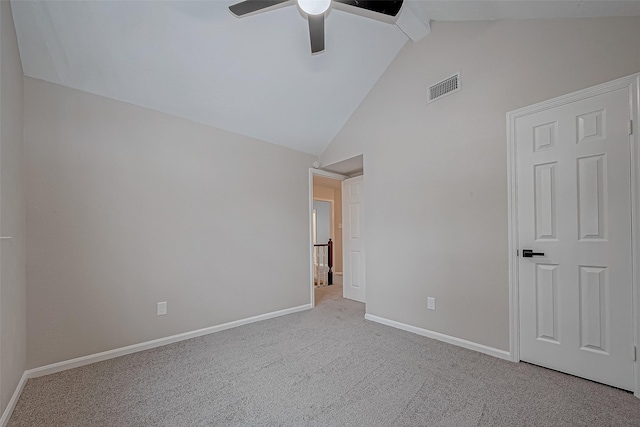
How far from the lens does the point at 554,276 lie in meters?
2.12

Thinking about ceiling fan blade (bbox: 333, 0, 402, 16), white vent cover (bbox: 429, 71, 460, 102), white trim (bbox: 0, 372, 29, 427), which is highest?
ceiling fan blade (bbox: 333, 0, 402, 16)

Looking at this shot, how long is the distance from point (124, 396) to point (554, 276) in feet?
10.7

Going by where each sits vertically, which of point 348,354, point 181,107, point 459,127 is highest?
point 181,107

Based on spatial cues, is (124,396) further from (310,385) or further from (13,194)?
(13,194)

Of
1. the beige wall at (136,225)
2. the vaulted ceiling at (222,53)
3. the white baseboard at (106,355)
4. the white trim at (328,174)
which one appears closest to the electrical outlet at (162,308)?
the beige wall at (136,225)

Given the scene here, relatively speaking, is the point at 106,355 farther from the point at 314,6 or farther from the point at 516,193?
the point at 516,193

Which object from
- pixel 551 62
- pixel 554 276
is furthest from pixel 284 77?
pixel 554 276

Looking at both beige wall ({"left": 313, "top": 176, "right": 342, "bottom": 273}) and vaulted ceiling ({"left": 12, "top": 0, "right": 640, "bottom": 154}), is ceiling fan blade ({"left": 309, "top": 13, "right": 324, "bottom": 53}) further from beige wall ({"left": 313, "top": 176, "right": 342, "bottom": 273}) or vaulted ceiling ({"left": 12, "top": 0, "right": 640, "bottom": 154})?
beige wall ({"left": 313, "top": 176, "right": 342, "bottom": 273})

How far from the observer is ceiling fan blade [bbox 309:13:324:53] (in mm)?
1927

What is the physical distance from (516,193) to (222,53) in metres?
2.91

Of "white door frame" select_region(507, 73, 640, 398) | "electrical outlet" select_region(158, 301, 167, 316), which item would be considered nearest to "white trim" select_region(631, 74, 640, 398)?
"white door frame" select_region(507, 73, 640, 398)

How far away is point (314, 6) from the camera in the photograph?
1.80 meters

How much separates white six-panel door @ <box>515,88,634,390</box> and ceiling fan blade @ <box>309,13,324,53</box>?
1788 mm

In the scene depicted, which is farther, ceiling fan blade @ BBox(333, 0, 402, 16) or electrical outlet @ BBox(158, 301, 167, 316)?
electrical outlet @ BBox(158, 301, 167, 316)
